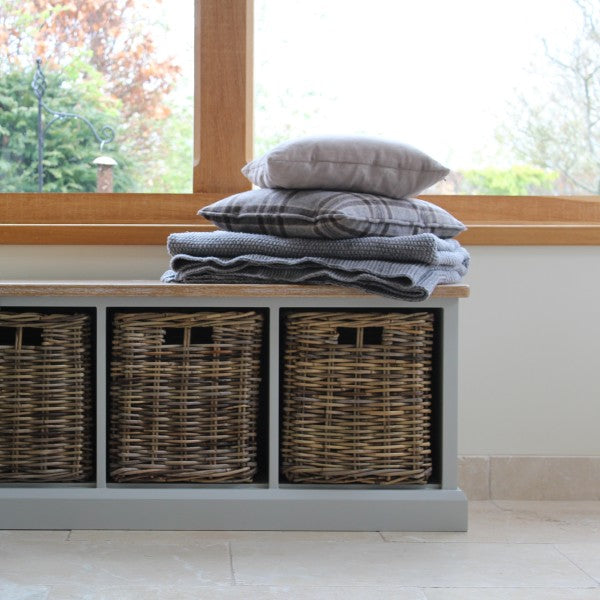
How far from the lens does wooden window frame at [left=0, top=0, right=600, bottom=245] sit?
8.13 ft

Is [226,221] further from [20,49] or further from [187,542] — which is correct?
[20,49]

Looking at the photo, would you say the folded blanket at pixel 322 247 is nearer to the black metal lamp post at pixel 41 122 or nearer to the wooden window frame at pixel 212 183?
the wooden window frame at pixel 212 183

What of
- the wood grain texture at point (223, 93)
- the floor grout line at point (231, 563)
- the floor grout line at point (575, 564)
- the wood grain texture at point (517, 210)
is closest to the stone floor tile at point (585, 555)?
the floor grout line at point (575, 564)

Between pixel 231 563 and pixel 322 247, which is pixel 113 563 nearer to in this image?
pixel 231 563

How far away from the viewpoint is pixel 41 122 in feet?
8.41

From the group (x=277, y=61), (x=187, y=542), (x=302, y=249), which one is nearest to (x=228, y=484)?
(x=187, y=542)

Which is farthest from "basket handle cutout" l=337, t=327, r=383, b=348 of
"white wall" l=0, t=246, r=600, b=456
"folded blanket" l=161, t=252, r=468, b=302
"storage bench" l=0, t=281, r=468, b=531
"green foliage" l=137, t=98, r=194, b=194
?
"green foliage" l=137, t=98, r=194, b=194

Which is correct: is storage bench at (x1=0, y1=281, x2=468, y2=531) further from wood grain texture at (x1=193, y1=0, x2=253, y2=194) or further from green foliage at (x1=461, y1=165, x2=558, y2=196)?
green foliage at (x1=461, y1=165, x2=558, y2=196)

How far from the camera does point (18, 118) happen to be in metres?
2.56

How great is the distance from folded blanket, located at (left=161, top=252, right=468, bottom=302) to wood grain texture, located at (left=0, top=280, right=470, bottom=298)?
0.02 m

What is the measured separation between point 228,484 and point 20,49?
51.4 inches

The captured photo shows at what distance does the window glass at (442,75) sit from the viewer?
8.50 ft

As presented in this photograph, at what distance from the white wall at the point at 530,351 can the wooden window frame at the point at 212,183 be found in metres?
0.06

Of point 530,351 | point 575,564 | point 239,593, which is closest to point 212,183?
point 530,351
